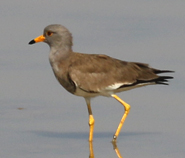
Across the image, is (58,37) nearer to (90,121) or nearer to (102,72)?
(102,72)

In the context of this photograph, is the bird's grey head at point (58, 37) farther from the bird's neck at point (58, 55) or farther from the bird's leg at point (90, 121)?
the bird's leg at point (90, 121)

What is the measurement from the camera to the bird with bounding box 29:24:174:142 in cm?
1300

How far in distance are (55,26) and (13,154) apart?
2.59 m

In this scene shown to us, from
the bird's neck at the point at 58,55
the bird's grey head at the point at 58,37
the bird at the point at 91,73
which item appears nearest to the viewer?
the bird at the point at 91,73

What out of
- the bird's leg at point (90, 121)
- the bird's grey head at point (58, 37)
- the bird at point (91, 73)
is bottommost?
the bird's leg at point (90, 121)

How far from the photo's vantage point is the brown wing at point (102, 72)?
13.0 meters

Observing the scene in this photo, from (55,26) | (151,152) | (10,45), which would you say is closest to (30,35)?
(10,45)

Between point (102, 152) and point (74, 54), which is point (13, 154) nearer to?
point (102, 152)

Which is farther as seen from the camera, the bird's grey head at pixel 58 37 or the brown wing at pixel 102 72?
the bird's grey head at pixel 58 37

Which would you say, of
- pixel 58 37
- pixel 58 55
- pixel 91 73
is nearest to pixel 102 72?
pixel 91 73

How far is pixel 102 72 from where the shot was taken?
13336mm

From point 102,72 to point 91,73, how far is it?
21 cm

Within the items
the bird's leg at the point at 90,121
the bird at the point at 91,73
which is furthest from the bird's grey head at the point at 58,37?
the bird's leg at the point at 90,121

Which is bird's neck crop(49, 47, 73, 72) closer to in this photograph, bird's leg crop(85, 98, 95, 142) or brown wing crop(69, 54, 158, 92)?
brown wing crop(69, 54, 158, 92)
